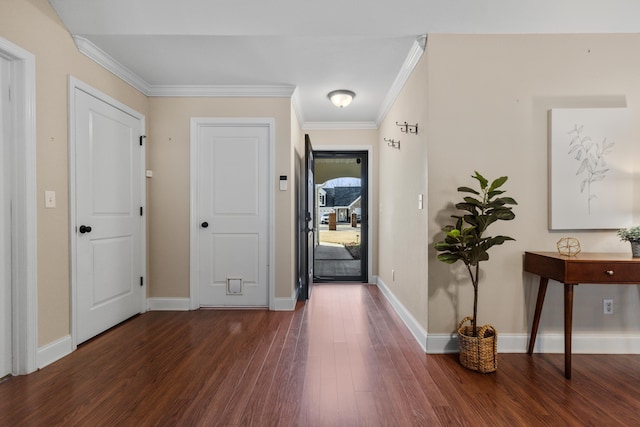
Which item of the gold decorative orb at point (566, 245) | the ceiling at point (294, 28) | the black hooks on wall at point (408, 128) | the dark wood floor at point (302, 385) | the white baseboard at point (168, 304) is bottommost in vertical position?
the dark wood floor at point (302, 385)

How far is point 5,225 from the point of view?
2.05m

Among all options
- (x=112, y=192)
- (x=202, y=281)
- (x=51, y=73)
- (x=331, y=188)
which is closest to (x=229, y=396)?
(x=202, y=281)

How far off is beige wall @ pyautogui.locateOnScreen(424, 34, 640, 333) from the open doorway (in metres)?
2.54

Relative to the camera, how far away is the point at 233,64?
3010mm

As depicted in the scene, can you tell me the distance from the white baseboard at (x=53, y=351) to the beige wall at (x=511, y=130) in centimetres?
272

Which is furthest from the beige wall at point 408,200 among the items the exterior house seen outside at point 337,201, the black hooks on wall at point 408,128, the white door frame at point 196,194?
the exterior house seen outside at point 337,201

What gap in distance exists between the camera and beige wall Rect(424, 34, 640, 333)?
96.1 inches

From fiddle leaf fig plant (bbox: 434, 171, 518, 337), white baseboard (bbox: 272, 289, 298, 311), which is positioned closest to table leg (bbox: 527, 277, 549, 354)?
fiddle leaf fig plant (bbox: 434, 171, 518, 337)

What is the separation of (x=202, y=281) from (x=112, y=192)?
1.26 metres

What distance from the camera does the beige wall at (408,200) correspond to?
2576 millimetres

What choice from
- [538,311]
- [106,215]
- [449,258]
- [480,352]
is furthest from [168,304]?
[538,311]

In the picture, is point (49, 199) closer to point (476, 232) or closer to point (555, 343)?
point (476, 232)

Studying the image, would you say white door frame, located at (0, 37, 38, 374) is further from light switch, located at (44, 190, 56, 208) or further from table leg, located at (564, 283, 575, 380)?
table leg, located at (564, 283, 575, 380)

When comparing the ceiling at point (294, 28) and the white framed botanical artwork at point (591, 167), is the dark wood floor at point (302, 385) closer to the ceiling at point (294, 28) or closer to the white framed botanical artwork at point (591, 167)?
the white framed botanical artwork at point (591, 167)
